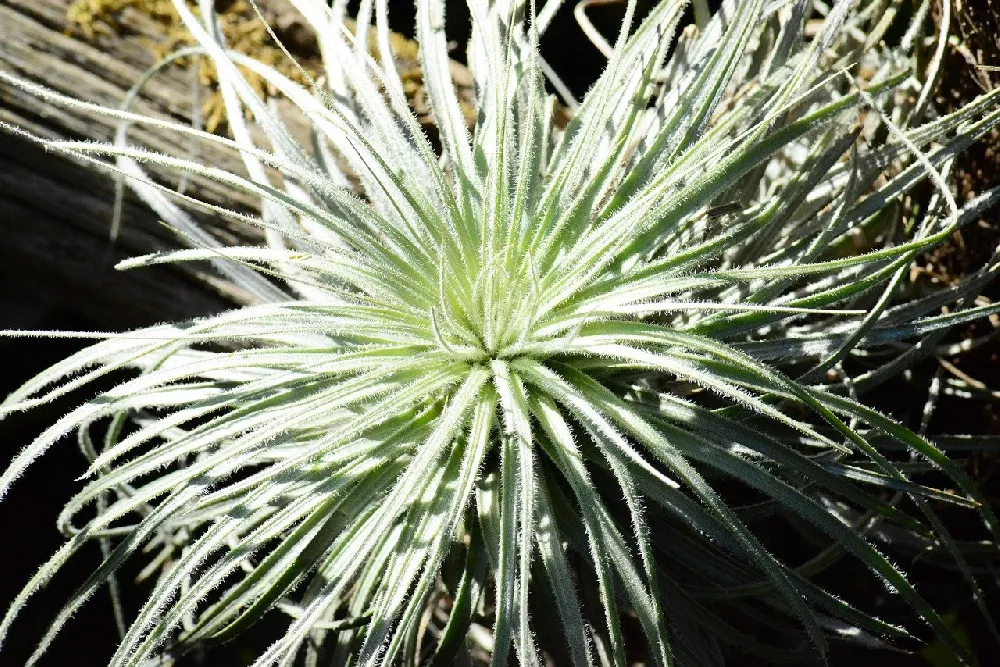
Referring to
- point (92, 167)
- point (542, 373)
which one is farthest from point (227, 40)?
point (542, 373)

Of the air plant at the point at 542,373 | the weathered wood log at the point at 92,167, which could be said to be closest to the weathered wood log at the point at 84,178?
the weathered wood log at the point at 92,167

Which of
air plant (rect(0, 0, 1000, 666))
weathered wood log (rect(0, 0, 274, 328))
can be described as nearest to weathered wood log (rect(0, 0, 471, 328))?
weathered wood log (rect(0, 0, 274, 328))

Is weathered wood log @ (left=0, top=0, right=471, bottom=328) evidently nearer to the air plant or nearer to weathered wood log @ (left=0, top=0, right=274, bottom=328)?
weathered wood log @ (left=0, top=0, right=274, bottom=328)

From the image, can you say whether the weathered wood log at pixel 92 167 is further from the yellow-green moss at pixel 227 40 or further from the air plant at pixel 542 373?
the air plant at pixel 542 373

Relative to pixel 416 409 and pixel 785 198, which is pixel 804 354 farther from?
pixel 416 409

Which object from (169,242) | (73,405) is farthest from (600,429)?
(73,405)

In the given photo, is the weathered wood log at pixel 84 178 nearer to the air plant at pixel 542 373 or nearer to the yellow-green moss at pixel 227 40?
the yellow-green moss at pixel 227 40

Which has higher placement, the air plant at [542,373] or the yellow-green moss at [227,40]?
the yellow-green moss at [227,40]

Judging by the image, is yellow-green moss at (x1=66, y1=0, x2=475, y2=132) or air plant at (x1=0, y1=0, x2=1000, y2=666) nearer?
air plant at (x1=0, y1=0, x2=1000, y2=666)

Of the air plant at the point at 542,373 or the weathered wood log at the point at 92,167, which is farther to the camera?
the weathered wood log at the point at 92,167
